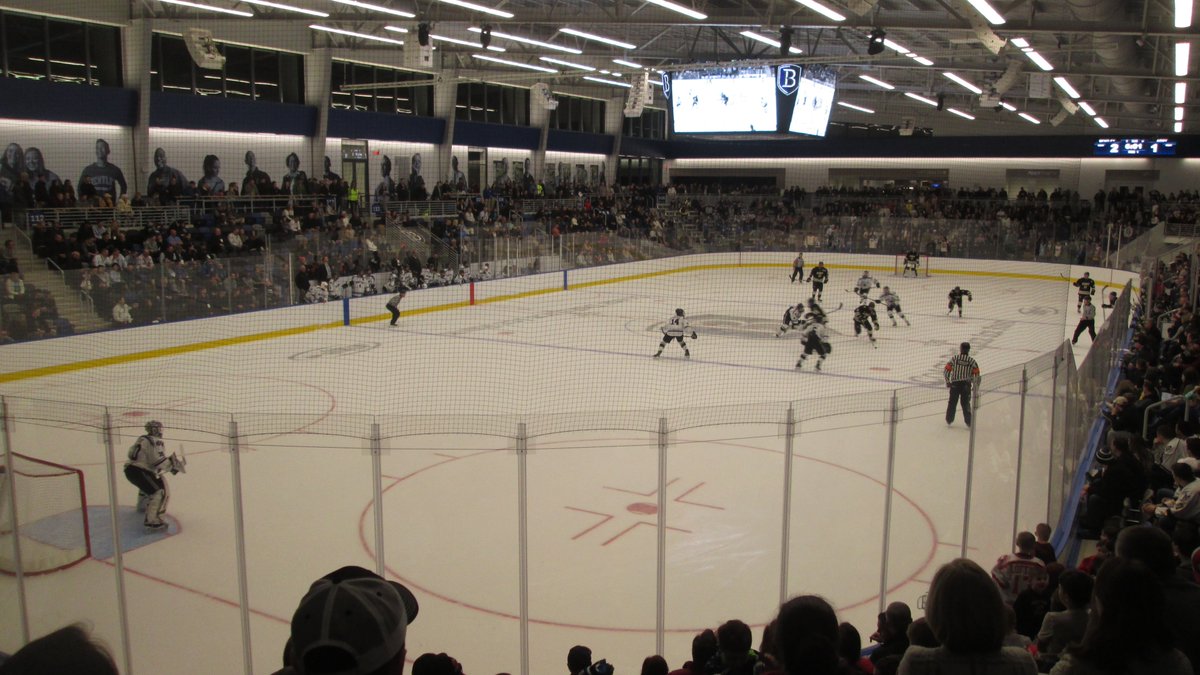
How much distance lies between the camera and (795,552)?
6832 mm

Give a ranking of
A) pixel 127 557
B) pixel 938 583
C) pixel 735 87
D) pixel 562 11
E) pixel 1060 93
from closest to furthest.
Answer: pixel 938 583 → pixel 127 557 → pixel 562 11 → pixel 735 87 → pixel 1060 93

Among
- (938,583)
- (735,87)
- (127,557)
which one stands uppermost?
(735,87)

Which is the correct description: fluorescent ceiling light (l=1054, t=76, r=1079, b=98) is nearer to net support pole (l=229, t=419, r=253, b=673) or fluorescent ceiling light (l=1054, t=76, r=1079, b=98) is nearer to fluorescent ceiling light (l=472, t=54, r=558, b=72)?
fluorescent ceiling light (l=472, t=54, r=558, b=72)

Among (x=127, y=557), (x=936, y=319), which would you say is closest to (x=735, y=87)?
(x=936, y=319)

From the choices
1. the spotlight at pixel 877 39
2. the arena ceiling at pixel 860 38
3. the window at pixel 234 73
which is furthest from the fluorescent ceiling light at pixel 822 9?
the window at pixel 234 73

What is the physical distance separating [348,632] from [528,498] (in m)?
6.54

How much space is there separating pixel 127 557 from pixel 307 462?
2.24 metres

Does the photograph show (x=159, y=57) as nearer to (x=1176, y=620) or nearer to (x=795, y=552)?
(x=795, y=552)

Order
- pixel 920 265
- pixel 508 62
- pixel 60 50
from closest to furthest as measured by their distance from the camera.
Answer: pixel 60 50, pixel 508 62, pixel 920 265

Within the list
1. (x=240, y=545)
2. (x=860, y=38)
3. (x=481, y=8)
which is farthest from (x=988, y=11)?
(x=240, y=545)

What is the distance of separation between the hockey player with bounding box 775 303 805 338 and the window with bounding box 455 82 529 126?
17.6m

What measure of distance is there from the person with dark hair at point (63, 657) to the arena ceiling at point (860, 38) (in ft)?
41.4

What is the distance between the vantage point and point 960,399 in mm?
6852

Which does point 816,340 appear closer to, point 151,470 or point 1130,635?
point 151,470
